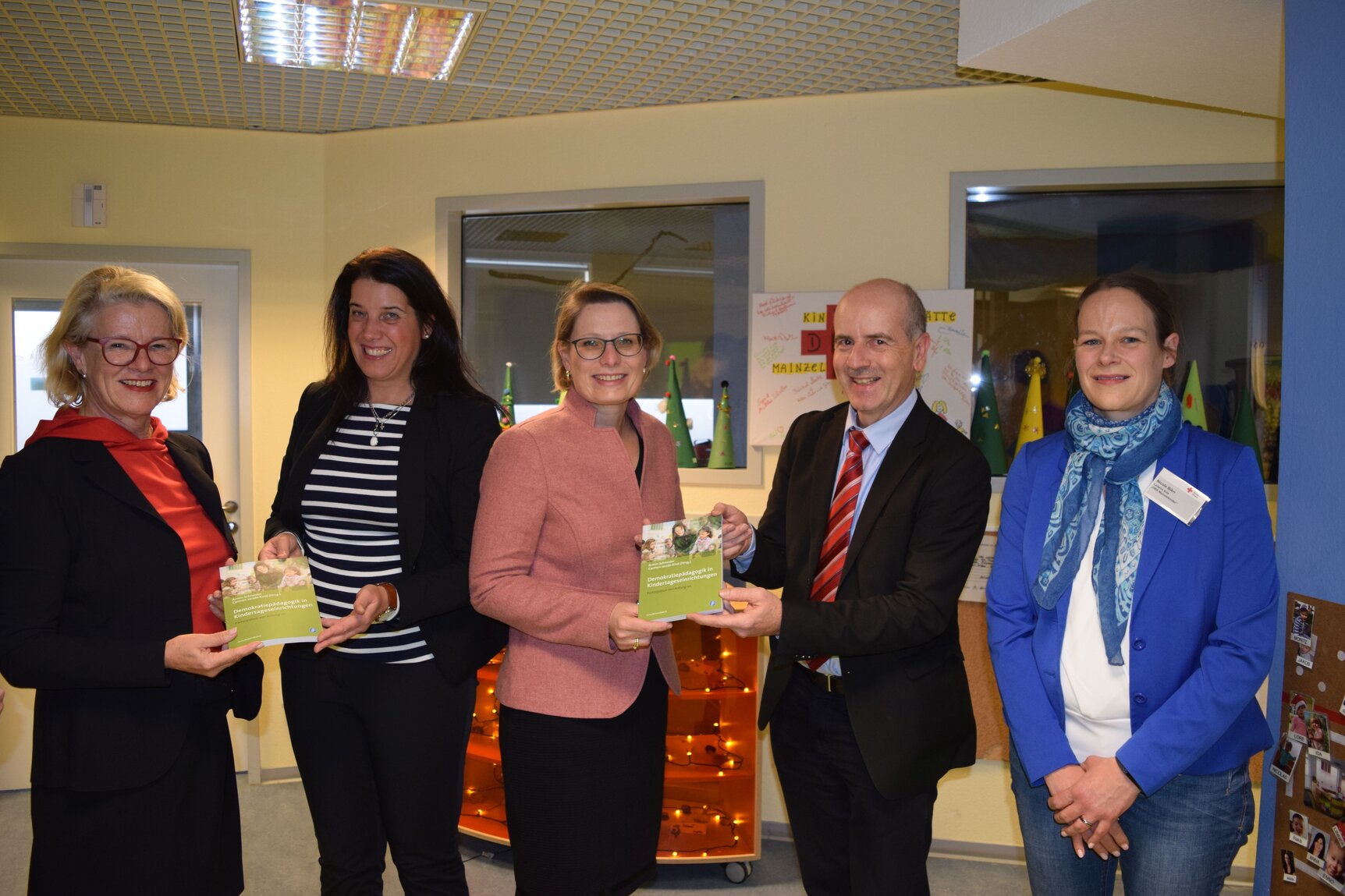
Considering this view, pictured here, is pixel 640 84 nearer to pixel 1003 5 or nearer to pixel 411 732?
pixel 1003 5

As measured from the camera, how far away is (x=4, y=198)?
4.23m

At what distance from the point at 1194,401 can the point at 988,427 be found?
77cm

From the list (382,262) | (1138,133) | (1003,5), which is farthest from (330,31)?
(1138,133)

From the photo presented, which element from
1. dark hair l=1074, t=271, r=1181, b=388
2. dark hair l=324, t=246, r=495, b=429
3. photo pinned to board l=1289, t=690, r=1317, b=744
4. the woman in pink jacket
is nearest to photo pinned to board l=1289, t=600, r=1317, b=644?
photo pinned to board l=1289, t=690, r=1317, b=744

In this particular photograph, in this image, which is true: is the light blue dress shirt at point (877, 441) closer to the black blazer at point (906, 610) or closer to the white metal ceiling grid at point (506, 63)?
the black blazer at point (906, 610)

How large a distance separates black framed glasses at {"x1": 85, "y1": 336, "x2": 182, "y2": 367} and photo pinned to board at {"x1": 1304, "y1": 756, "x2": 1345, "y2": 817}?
2354 mm

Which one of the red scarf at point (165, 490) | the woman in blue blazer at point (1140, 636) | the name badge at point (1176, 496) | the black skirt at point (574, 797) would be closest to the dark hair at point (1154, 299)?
the woman in blue blazer at point (1140, 636)

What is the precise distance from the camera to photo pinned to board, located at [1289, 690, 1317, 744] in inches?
71.5

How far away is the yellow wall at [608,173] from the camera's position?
3.73 meters

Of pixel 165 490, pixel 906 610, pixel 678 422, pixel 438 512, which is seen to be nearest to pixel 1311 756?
pixel 906 610

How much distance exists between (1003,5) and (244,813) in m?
4.16

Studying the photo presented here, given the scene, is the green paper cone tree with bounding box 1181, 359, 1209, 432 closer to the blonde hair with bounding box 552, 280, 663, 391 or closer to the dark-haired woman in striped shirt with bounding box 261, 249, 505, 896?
the blonde hair with bounding box 552, 280, 663, 391

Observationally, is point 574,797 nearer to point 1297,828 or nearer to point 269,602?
point 269,602

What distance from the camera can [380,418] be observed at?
7.13ft
